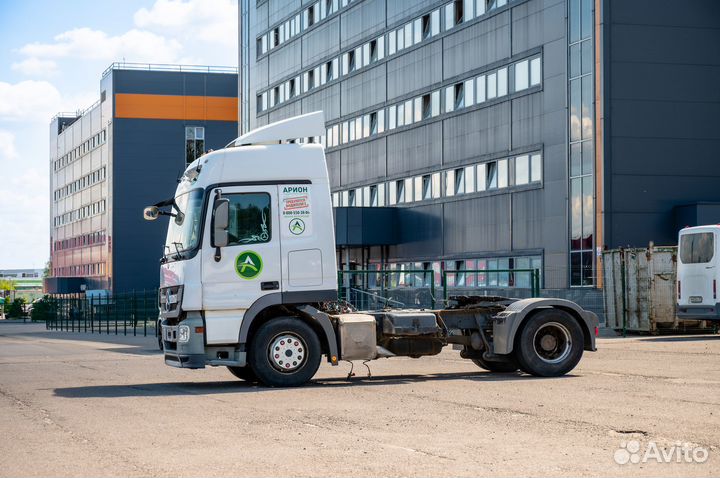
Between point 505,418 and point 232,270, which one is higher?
point 232,270

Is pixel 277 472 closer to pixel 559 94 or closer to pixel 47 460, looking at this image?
pixel 47 460

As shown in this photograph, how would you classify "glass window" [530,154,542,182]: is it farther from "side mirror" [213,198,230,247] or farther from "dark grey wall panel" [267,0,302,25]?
"side mirror" [213,198,230,247]

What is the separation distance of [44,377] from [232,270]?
5704 mm

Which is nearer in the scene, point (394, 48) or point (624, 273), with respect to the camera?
point (624, 273)

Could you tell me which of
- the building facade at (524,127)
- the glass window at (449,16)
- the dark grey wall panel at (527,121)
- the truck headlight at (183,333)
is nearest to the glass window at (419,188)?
the building facade at (524,127)

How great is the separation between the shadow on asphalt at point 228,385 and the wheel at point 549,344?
0.67 ft

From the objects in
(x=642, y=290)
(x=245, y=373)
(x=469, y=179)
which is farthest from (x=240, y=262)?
(x=469, y=179)

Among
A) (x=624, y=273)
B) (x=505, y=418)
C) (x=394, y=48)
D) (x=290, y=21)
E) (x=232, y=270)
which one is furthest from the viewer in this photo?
(x=290, y=21)

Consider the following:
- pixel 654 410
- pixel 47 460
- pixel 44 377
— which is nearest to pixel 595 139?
pixel 44 377

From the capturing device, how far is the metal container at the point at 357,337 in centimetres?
1598

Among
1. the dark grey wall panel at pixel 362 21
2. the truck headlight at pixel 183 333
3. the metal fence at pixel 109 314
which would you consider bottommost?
the metal fence at pixel 109 314

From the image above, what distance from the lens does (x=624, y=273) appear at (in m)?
30.8

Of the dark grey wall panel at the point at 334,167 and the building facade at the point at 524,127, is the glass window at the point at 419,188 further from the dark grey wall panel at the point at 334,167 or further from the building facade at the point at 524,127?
the dark grey wall panel at the point at 334,167

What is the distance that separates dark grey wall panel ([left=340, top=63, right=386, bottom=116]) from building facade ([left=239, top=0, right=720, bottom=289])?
11 cm
